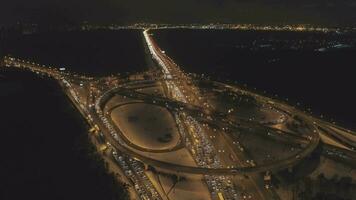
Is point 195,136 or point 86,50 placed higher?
point 86,50

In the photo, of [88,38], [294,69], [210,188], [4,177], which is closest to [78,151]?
[4,177]

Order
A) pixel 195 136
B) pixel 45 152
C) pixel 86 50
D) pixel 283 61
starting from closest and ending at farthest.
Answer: pixel 45 152, pixel 195 136, pixel 283 61, pixel 86 50

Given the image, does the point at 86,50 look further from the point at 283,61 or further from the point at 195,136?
the point at 195,136

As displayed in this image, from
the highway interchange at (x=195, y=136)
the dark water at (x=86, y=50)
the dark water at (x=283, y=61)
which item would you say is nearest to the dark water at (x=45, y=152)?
the highway interchange at (x=195, y=136)

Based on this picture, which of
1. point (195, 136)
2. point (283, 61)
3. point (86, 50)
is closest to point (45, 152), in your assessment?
point (195, 136)

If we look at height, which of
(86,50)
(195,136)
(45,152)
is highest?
(86,50)

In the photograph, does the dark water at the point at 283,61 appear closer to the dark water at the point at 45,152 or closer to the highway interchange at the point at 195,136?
the highway interchange at the point at 195,136

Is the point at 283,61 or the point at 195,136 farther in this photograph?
the point at 283,61

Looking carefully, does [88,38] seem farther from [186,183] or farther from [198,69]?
[186,183]
